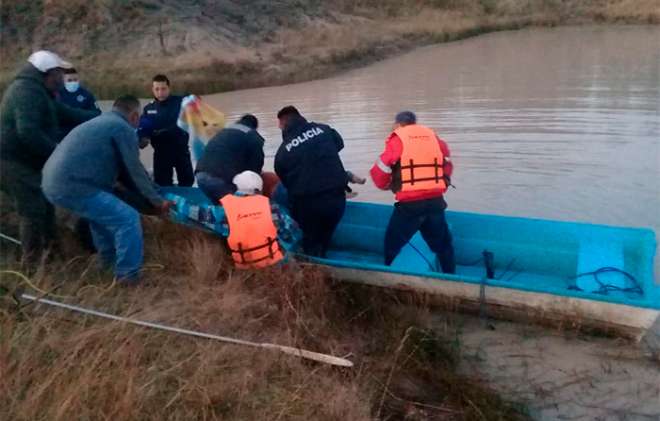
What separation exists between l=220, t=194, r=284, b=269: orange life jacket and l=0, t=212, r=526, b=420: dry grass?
0.13 metres

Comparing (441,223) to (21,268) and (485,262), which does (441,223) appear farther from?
(21,268)

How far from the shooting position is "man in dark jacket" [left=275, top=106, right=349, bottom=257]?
585 cm

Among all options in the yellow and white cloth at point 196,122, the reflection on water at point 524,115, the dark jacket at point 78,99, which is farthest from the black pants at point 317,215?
the reflection on water at point 524,115

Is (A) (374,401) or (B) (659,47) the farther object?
(B) (659,47)

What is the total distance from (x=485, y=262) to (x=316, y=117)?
32.1ft

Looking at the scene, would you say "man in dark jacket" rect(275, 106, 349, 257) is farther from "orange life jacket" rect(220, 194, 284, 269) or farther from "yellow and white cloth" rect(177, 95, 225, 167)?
"yellow and white cloth" rect(177, 95, 225, 167)

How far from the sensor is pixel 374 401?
4094 millimetres

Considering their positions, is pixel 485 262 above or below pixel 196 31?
below

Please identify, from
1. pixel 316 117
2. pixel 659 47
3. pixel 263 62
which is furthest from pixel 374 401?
pixel 659 47

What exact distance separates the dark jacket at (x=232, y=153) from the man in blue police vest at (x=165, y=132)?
58.4 inches

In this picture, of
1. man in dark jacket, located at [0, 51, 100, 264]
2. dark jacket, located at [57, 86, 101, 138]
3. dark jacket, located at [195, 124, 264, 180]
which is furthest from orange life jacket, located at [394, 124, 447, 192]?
dark jacket, located at [57, 86, 101, 138]

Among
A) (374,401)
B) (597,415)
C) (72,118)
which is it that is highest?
(72,118)

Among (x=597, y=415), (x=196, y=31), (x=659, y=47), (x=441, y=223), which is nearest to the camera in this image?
(x=597, y=415)

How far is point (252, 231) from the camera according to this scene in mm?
5242
